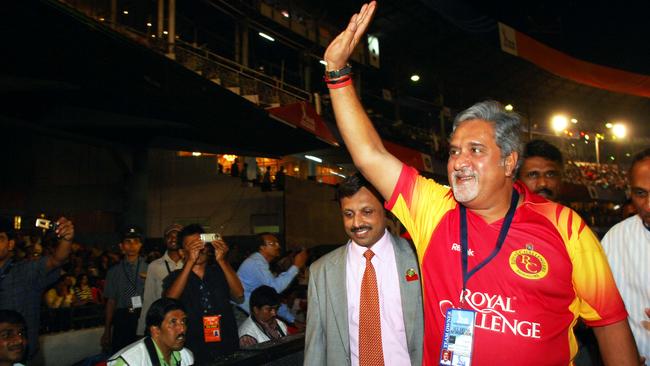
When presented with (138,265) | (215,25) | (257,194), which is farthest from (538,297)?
(215,25)

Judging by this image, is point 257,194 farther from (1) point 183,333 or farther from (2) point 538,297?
(2) point 538,297

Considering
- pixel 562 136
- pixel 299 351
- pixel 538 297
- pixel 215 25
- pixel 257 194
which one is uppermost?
pixel 215 25

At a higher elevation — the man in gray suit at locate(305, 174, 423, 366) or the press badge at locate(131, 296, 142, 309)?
the man in gray suit at locate(305, 174, 423, 366)

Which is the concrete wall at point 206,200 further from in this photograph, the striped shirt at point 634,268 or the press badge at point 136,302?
the striped shirt at point 634,268

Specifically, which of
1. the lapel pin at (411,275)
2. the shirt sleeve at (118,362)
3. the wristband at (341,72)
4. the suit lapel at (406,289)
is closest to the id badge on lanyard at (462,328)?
the suit lapel at (406,289)

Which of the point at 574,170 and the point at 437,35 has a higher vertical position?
the point at 437,35

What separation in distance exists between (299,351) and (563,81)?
109 feet

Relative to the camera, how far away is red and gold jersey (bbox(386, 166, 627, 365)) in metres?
1.82

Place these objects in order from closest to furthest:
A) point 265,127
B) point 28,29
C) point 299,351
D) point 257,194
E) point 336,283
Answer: point 336,283 → point 299,351 → point 28,29 → point 265,127 → point 257,194

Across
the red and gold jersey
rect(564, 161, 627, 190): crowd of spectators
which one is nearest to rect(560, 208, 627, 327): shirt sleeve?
the red and gold jersey

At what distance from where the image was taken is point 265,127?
10789 mm

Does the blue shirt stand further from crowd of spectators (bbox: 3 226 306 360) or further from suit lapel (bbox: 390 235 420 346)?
suit lapel (bbox: 390 235 420 346)

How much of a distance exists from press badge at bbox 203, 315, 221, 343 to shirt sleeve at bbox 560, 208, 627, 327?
294cm

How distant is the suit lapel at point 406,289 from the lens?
256cm
